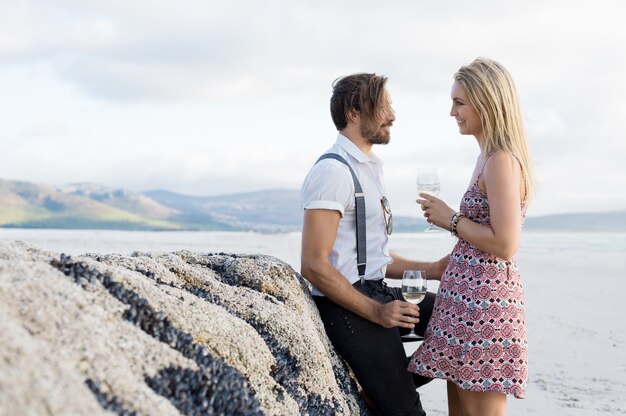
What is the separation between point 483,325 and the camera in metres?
4.38

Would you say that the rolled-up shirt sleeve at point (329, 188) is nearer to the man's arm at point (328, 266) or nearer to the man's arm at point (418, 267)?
the man's arm at point (328, 266)

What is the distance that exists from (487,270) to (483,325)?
1.11ft

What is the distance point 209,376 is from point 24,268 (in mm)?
982

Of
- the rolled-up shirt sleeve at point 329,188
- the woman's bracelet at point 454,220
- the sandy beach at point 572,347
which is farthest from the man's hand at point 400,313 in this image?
the sandy beach at point 572,347

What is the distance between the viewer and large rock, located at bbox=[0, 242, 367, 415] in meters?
2.57

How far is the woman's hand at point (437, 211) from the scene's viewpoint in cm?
457

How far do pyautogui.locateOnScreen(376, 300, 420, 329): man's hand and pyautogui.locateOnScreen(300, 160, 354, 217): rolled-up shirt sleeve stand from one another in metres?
0.71

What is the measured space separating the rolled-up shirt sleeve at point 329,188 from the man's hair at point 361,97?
47 cm

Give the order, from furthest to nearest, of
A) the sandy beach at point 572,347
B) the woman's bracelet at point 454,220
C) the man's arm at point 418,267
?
the sandy beach at point 572,347 < the man's arm at point 418,267 < the woman's bracelet at point 454,220

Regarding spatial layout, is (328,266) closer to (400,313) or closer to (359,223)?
(359,223)

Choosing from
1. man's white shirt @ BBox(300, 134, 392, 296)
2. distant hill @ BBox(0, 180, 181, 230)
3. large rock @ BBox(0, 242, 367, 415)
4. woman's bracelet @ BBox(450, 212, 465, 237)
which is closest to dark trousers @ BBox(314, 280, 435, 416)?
large rock @ BBox(0, 242, 367, 415)

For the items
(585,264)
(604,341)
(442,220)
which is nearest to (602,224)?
(585,264)

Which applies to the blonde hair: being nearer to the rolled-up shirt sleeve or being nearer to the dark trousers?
the rolled-up shirt sleeve

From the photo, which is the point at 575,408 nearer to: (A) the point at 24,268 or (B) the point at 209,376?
(B) the point at 209,376
